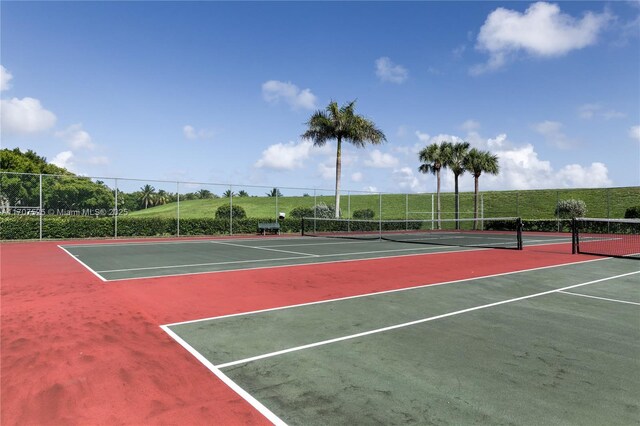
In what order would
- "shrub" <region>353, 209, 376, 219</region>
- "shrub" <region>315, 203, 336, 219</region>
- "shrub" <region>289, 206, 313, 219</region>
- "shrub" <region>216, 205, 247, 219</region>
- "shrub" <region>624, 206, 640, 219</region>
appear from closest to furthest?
1. "shrub" <region>216, 205, 247, 219</region>
2. "shrub" <region>624, 206, 640, 219</region>
3. "shrub" <region>315, 203, 336, 219</region>
4. "shrub" <region>289, 206, 313, 219</region>
5. "shrub" <region>353, 209, 376, 219</region>

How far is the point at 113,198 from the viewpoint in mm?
25312

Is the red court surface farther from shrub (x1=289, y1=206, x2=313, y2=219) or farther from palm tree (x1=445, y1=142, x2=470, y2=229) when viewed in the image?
palm tree (x1=445, y1=142, x2=470, y2=229)

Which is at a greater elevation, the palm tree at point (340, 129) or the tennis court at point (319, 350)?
Answer: the palm tree at point (340, 129)

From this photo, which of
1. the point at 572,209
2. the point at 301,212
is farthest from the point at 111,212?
the point at 572,209

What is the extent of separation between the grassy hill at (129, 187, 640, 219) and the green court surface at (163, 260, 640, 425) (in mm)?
26054

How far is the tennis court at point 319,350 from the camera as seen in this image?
11.3ft

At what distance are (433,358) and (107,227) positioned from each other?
24.5 metres

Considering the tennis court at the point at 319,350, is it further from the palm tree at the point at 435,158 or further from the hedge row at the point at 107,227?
the palm tree at the point at 435,158

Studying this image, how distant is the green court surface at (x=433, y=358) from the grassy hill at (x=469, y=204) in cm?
2605

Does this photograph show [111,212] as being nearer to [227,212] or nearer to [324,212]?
[227,212]

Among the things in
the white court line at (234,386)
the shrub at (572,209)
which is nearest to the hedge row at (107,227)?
the white court line at (234,386)

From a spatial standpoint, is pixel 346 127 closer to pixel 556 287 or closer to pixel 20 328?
pixel 556 287

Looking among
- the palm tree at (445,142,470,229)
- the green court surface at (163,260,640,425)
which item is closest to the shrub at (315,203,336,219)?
the palm tree at (445,142,470,229)

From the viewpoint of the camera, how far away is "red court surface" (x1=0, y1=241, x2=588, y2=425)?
343 centimetres
